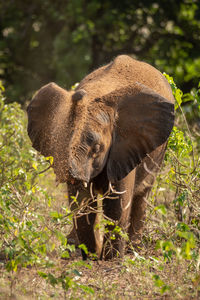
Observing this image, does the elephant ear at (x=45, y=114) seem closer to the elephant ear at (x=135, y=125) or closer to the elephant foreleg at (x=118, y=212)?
the elephant ear at (x=135, y=125)

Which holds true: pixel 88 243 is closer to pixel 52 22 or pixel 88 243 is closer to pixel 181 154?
pixel 181 154

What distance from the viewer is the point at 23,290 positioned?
15.5ft

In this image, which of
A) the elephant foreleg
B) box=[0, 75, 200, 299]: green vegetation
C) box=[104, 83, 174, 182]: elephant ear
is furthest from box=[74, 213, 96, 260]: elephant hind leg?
box=[104, 83, 174, 182]: elephant ear

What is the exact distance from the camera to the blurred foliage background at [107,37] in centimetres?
1781

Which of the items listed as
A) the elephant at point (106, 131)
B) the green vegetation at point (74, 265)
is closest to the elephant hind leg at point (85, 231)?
the elephant at point (106, 131)

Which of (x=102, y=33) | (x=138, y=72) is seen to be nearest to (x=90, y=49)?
(x=102, y=33)

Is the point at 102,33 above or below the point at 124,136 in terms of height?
below

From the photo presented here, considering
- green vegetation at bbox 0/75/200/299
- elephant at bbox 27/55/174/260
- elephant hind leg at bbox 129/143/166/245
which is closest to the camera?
green vegetation at bbox 0/75/200/299

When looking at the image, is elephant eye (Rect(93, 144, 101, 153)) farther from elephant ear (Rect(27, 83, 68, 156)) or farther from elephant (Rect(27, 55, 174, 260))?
elephant ear (Rect(27, 83, 68, 156))

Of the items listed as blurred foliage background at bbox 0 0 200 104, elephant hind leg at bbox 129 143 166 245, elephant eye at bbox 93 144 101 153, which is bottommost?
blurred foliage background at bbox 0 0 200 104

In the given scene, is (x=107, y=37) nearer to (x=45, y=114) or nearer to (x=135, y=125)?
(x=45, y=114)

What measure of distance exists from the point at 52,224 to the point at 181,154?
2.00 m

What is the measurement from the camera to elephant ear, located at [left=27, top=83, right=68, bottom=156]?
6.49 m

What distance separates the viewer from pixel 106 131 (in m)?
6.32
